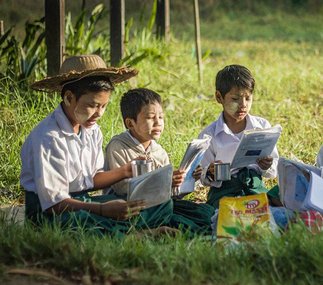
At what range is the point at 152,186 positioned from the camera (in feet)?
17.5

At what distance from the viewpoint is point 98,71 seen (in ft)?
18.2

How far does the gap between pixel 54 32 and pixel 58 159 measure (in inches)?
99.2

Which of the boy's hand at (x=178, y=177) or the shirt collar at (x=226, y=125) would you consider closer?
the boy's hand at (x=178, y=177)

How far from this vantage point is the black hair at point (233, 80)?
6.17 metres

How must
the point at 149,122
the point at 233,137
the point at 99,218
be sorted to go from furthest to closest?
the point at 233,137 < the point at 149,122 < the point at 99,218

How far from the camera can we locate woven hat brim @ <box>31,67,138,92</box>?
554 centimetres

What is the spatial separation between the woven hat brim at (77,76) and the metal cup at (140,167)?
506 millimetres

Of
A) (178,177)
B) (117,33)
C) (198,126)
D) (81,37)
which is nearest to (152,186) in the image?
(178,177)

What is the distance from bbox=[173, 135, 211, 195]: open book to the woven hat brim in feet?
Answer: 1.80

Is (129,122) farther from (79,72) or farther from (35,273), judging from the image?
(35,273)

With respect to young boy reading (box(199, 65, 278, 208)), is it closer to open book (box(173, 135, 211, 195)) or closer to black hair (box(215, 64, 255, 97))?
black hair (box(215, 64, 255, 97))

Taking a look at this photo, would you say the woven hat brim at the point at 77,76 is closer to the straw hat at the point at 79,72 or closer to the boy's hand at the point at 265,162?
the straw hat at the point at 79,72

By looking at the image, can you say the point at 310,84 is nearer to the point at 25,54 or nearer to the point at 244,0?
the point at 25,54

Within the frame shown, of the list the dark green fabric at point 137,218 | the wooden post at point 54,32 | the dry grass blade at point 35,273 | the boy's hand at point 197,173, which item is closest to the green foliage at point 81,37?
the wooden post at point 54,32
